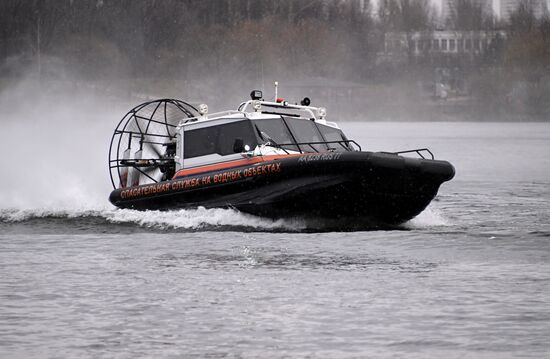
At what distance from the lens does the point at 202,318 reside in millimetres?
14234

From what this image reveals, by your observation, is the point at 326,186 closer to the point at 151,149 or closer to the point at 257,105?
the point at 257,105

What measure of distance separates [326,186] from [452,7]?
129082 mm

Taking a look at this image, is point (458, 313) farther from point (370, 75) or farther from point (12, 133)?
point (370, 75)

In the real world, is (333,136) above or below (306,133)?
below

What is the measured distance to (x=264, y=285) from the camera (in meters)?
16.3

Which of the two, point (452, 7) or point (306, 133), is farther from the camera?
point (452, 7)

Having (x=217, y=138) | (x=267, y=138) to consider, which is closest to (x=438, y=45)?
(x=217, y=138)

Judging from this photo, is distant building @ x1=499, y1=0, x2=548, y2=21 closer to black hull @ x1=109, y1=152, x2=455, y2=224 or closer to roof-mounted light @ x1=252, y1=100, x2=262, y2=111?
roof-mounted light @ x1=252, y1=100, x2=262, y2=111

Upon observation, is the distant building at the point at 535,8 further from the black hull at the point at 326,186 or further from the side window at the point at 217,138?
the black hull at the point at 326,186

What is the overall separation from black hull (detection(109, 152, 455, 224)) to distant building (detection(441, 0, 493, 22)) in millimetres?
116818

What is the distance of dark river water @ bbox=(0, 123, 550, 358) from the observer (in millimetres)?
13133

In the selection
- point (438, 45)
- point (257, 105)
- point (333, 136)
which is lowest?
point (438, 45)

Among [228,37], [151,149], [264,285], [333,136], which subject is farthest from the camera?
[228,37]

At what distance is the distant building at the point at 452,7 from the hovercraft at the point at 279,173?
115572 millimetres
